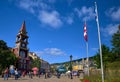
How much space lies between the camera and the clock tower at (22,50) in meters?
81.6

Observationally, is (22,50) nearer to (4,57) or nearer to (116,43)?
(4,57)

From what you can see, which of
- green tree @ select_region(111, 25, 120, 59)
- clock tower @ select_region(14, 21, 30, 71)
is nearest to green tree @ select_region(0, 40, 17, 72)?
clock tower @ select_region(14, 21, 30, 71)

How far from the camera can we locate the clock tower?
81562 millimetres

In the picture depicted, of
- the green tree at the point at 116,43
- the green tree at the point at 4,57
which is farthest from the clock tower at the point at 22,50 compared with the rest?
the green tree at the point at 116,43

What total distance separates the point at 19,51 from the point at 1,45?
15452 mm

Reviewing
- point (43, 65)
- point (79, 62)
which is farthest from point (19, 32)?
point (79, 62)

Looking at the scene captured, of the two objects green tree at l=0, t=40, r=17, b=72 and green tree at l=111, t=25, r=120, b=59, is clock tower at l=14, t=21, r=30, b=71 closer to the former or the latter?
green tree at l=0, t=40, r=17, b=72

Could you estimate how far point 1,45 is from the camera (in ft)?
220

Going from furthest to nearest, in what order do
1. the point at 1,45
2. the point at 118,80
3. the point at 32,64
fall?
the point at 32,64 → the point at 1,45 → the point at 118,80

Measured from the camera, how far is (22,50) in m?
83.9

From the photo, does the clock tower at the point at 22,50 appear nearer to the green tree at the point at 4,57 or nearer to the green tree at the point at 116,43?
the green tree at the point at 4,57

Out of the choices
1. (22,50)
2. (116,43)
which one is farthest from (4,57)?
(116,43)

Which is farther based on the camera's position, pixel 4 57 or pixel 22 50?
pixel 22 50

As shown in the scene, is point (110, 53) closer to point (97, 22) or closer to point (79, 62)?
point (97, 22)
